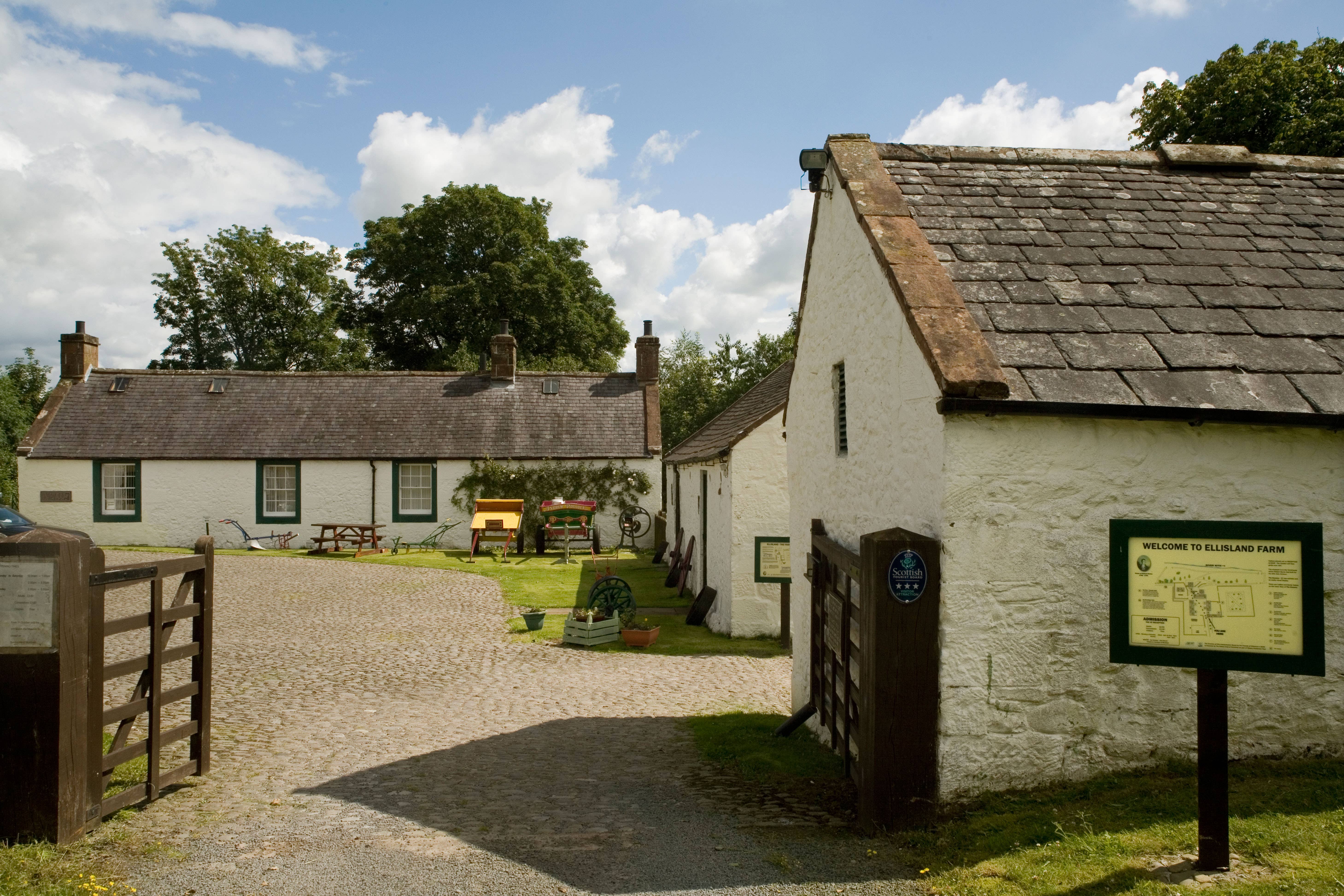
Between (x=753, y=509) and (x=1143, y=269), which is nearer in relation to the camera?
(x=1143, y=269)

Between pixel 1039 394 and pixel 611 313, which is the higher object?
pixel 611 313

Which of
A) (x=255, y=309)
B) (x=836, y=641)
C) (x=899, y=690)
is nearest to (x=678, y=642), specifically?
(x=836, y=641)

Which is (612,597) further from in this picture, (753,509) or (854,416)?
(854,416)

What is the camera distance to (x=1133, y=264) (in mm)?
6492

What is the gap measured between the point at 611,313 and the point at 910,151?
41.4 metres

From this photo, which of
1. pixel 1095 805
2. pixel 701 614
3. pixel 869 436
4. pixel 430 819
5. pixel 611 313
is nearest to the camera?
pixel 1095 805

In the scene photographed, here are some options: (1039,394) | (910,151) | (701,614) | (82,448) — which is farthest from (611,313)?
(1039,394)

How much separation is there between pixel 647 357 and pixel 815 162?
72.3 feet

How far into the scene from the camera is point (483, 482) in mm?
27438

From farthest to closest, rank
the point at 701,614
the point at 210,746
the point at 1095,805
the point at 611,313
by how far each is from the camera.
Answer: the point at 611,313, the point at 701,614, the point at 210,746, the point at 1095,805

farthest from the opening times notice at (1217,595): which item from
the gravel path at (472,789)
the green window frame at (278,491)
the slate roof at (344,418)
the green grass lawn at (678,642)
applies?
the green window frame at (278,491)

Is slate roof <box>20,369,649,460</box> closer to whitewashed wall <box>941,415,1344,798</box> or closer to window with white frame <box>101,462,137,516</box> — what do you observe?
window with white frame <box>101,462,137,516</box>

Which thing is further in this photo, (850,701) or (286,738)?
(286,738)

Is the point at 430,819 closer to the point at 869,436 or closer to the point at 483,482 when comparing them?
the point at 869,436
